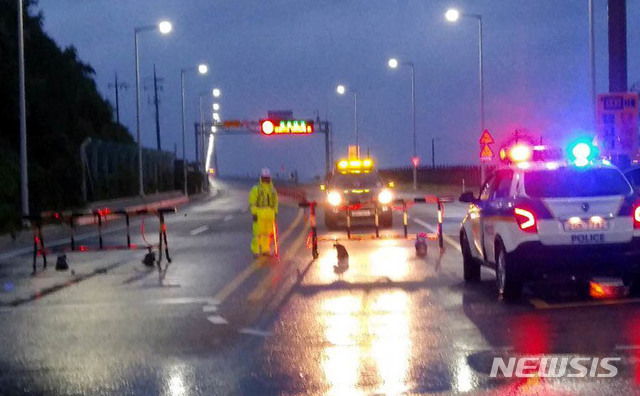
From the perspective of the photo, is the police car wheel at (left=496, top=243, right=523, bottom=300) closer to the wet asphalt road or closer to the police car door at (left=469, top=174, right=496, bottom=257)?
the wet asphalt road

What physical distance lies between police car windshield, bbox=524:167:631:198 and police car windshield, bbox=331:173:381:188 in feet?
55.9

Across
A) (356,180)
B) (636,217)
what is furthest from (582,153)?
(356,180)

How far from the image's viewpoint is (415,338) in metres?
10.3

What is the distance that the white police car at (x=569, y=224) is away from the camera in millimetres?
12141

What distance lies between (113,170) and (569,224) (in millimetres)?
43724

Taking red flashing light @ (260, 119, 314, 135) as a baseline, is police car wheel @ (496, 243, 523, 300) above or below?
below

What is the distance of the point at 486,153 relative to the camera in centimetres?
3981

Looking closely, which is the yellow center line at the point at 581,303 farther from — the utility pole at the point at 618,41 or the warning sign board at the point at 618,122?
the utility pole at the point at 618,41

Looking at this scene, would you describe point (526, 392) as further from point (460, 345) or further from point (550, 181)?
point (550, 181)

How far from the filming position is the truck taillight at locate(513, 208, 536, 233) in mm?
12180

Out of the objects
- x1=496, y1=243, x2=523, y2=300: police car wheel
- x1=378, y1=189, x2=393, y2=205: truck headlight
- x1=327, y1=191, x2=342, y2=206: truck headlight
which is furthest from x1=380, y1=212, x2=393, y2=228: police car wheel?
x1=496, y1=243, x2=523, y2=300: police car wheel

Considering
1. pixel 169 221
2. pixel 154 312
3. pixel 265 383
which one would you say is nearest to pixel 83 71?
pixel 169 221

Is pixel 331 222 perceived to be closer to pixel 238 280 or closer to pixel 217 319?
pixel 238 280

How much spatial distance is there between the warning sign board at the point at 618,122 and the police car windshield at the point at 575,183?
26.8 feet
